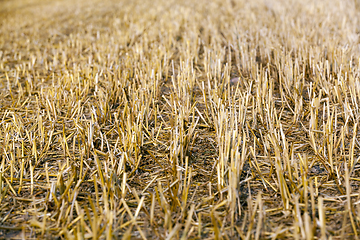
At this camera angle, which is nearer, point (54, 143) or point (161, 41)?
point (54, 143)

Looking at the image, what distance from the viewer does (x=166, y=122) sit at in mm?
2115

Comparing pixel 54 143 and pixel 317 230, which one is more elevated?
pixel 54 143

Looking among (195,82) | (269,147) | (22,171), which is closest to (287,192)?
(269,147)

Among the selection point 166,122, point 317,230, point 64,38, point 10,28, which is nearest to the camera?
point 317,230

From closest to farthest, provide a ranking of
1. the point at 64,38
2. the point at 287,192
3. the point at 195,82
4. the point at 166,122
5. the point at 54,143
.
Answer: the point at 287,192 < the point at 54,143 < the point at 166,122 < the point at 195,82 < the point at 64,38

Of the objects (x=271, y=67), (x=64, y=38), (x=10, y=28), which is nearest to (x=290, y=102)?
(x=271, y=67)

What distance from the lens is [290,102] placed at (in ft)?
7.52

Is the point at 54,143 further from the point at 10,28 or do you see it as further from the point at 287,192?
the point at 10,28

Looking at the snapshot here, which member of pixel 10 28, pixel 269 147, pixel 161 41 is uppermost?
pixel 10 28

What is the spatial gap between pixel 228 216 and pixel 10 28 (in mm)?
5202

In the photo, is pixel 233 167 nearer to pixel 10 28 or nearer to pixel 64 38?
pixel 64 38

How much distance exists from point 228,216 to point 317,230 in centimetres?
35

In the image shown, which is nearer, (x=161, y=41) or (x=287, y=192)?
(x=287, y=192)

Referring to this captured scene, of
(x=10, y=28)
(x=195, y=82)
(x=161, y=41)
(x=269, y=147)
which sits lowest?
(x=269, y=147)
